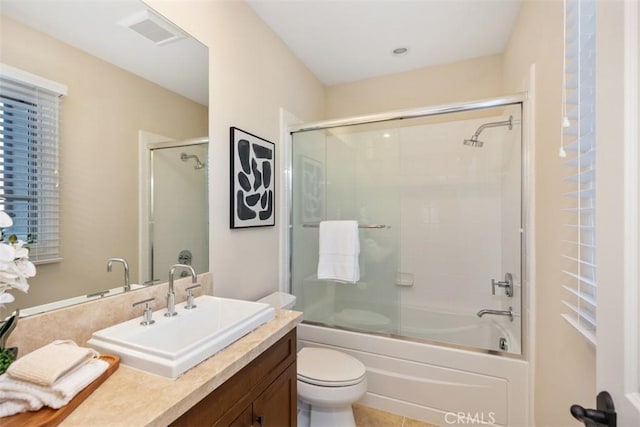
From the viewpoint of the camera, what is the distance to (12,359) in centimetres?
71

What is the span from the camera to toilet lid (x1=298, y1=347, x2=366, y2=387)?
1.54m

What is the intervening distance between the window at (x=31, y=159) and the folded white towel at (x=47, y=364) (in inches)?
13.1

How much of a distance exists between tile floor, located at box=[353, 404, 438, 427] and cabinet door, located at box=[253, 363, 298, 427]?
2.49 ft

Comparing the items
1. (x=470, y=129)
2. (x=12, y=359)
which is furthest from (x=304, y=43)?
(x=12, y=359)

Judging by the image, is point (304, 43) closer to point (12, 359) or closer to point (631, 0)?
point (631, 0)

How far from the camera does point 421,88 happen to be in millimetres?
2727

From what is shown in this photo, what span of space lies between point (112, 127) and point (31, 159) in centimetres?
28

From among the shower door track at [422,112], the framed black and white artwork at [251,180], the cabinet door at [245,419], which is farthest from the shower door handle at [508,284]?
the cabinet door at [245,419]

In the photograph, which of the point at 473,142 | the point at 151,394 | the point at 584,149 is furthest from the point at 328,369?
the point at 473,142

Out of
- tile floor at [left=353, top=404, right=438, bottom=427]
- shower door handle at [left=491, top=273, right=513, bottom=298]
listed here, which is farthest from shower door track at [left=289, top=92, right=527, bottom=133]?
tile floor at [left=353, top=404, right=438, bottom=427]

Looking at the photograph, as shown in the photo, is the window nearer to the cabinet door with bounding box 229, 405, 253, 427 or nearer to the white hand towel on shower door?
the cabinet door with bounding box 229, 405, 253, 427

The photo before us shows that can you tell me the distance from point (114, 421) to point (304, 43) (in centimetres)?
245

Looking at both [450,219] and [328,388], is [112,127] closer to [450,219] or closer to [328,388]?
[328,388]

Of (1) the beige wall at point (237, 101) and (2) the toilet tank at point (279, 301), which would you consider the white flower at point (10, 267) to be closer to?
(1) the beige wall at point (237, 101)
